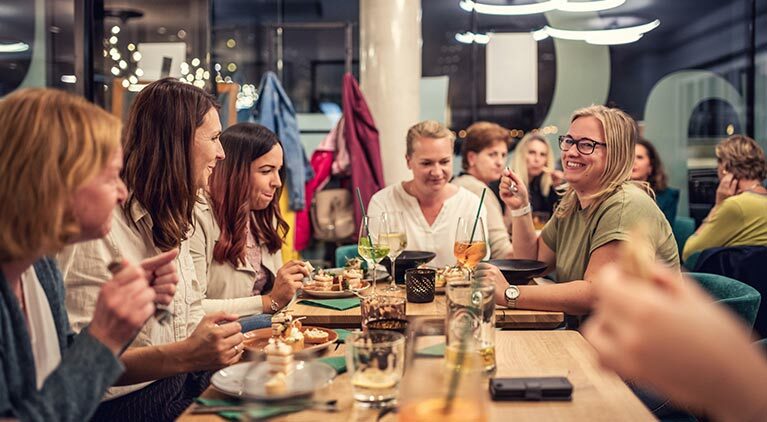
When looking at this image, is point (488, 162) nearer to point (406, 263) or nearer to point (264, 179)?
point (406, 263)

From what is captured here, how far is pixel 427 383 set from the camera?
1098 mm

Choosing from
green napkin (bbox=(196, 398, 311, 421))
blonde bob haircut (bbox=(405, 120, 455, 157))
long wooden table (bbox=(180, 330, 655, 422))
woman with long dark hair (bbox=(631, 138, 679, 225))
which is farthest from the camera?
woman with long dark hair (bbox=(631, 138, 679, 225))

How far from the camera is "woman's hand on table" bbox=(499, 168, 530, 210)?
3266 mm

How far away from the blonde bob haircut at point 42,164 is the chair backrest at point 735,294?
5.86 ft

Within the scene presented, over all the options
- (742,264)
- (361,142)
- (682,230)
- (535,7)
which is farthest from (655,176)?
(361,142)

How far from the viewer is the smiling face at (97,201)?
1322 millimetres

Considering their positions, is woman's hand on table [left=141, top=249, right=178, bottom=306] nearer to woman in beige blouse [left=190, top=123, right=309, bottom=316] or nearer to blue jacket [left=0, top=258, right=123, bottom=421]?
blue jacket [left=0, top=258, right=123, bottom=421]

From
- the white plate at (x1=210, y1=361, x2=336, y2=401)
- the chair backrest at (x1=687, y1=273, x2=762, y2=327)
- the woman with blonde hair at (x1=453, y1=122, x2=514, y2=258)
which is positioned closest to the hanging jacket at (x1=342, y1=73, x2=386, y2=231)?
the woman with blonde hair at (x1=453, y1=122, x2=514, y2=258)

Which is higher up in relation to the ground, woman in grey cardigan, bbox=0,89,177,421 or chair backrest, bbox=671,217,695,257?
woman in grey cardigan, bbox=0,89,177,421

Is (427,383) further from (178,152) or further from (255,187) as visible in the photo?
(255,187)

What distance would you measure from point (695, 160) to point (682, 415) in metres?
5.15

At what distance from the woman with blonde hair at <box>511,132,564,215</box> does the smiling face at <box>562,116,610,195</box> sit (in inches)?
129

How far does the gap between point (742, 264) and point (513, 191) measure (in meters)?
A: 1.34

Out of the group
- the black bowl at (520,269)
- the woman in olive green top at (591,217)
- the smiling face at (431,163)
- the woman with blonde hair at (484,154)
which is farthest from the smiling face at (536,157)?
the black bowl at (520,269)
